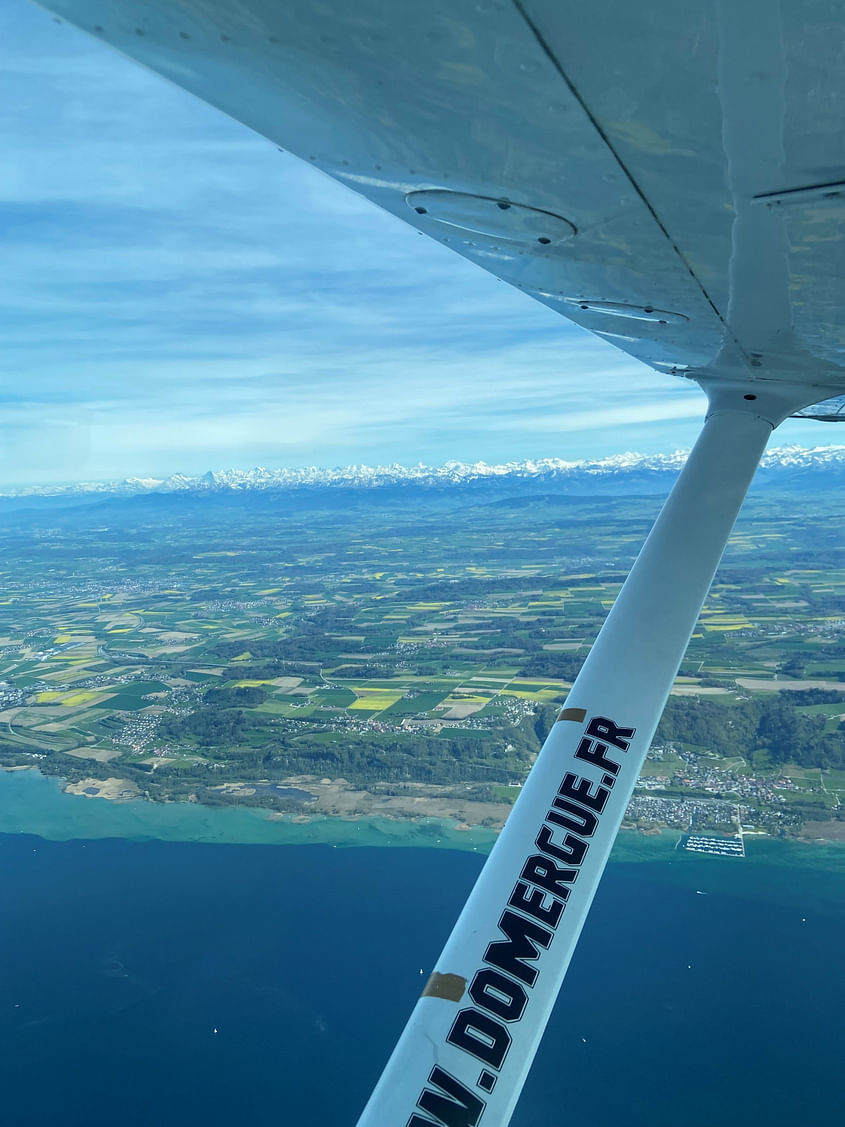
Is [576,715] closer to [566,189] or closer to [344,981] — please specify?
[566,189]

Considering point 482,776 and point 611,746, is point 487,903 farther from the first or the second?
point 482,776

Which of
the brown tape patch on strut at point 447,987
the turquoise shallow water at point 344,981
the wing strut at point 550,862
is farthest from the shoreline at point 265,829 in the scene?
the brown tape patch on strut at point 447,987

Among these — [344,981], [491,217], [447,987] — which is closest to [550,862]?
[447,987]

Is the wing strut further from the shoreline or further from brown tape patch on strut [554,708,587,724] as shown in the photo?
the shoreline

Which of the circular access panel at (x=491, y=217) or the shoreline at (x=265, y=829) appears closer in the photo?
the circular access panel at (x=491, y=217)

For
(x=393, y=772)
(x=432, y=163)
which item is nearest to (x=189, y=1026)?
(x=393, y=772)

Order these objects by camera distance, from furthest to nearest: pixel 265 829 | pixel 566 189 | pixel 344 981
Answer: pixel 265 829
pixel 344 981
pixel 566 189

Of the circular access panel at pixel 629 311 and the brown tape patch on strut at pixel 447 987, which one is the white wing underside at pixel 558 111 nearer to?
the circular access panel at pixel 629 311
